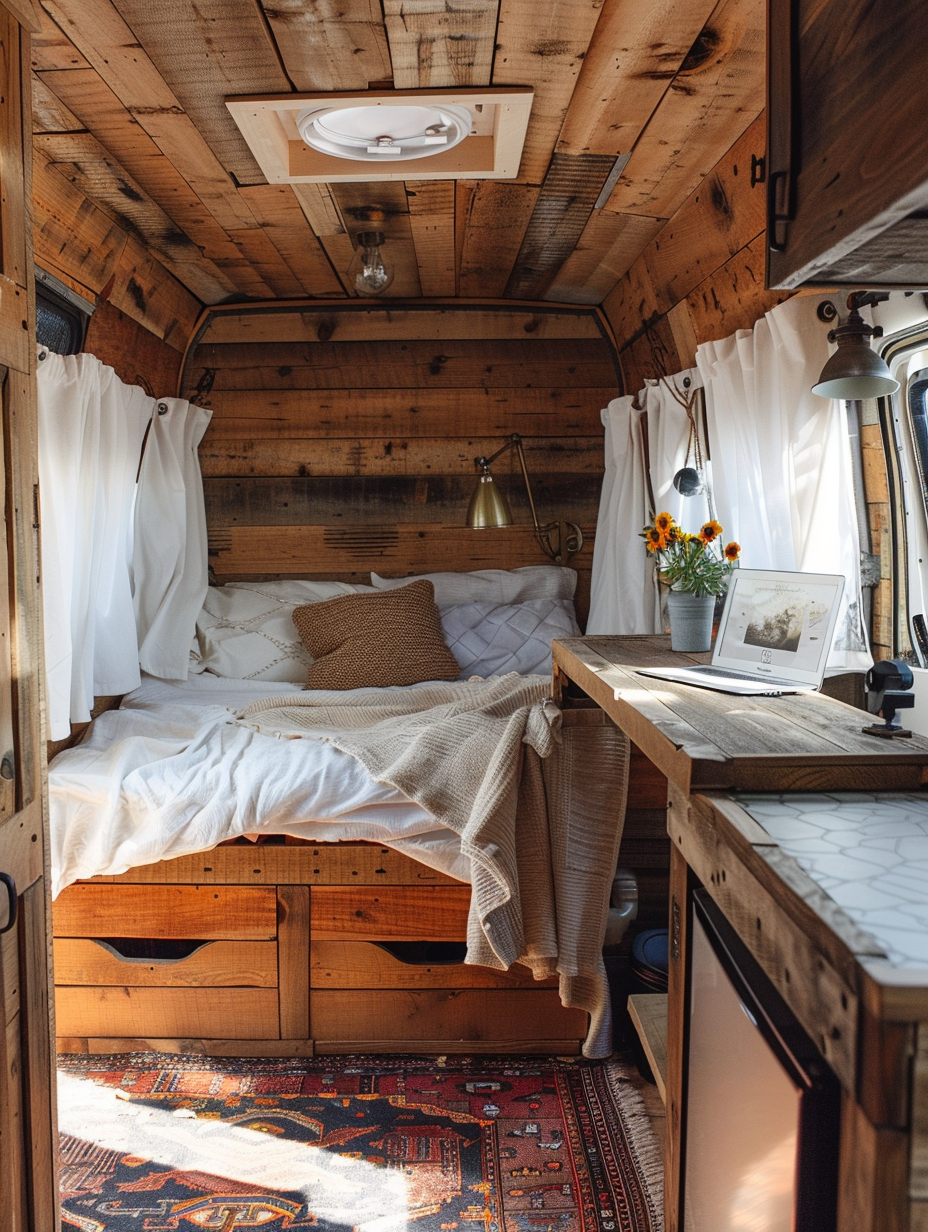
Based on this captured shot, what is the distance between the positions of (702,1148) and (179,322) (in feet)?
10.6

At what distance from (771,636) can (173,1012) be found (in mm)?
1799

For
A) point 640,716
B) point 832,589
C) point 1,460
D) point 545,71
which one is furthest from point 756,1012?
point 545,71

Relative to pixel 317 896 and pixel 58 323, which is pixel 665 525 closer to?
pixel 317 896

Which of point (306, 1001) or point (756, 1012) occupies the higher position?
point (756, 1012)

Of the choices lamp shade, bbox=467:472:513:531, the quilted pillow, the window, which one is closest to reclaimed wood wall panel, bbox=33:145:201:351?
the window

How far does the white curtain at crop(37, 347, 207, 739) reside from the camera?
2.56 meters

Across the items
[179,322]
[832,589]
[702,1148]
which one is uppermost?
[179,322]

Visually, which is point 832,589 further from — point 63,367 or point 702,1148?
point 63,367

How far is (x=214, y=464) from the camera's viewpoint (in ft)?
12.5

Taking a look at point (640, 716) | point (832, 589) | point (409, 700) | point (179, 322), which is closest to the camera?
point (640, 716)

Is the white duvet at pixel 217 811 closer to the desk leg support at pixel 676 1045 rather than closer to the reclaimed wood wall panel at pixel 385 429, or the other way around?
the desk leg support at pixel 676 1045

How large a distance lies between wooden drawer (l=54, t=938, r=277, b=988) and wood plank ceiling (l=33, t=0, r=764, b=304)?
1.97 metres

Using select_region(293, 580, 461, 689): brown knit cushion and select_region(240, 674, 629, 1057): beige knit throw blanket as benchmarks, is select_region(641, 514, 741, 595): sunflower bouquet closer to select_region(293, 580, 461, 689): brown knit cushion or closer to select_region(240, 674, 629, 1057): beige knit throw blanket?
select_region(240, 674, 629, 1057): beige knit throw blanket

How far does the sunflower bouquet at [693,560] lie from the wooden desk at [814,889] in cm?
39
